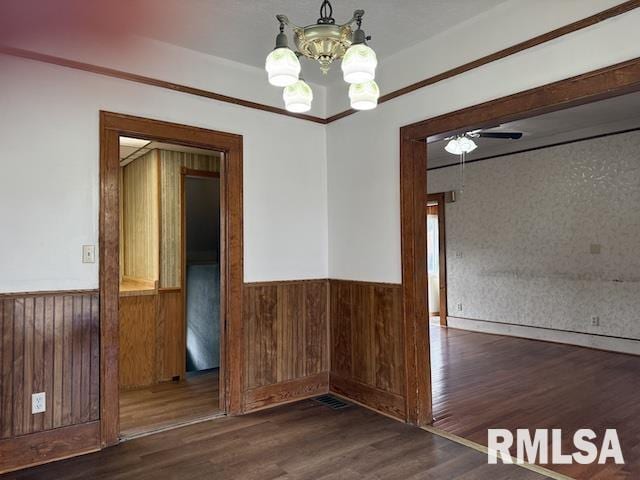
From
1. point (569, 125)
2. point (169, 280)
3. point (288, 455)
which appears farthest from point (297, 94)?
point (569, 125)

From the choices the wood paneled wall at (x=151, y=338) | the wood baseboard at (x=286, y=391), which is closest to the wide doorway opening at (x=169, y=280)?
the wood paneled wall at (x=151, y=338)

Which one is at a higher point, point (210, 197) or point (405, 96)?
point (405, 96)

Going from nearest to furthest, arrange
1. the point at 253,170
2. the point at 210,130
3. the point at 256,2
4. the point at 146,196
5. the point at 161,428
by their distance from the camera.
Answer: the point at 256,2 → the point at 161,428 → the point at 210,130 → the point at 253,170 → the point at 146,196

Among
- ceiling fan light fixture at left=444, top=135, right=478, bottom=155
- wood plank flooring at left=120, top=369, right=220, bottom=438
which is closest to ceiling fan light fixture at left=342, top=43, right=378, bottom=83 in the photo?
A: wood plank flooring at left=120, top=369, right=220, bottom=438

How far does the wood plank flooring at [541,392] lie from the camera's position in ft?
10.2

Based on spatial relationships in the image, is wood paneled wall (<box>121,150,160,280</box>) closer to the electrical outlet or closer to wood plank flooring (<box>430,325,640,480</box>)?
the electrical outlet

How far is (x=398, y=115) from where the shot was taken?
346cm

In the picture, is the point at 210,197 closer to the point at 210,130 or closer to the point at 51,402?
the point at 210,130

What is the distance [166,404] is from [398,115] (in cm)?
313

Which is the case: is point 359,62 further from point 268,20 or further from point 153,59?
point 153,59

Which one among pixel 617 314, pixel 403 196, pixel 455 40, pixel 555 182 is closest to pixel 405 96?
pixel 455 40

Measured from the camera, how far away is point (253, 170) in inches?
145

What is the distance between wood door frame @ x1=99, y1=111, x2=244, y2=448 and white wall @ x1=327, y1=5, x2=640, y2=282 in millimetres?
947

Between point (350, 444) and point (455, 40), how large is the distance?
9.44ft
